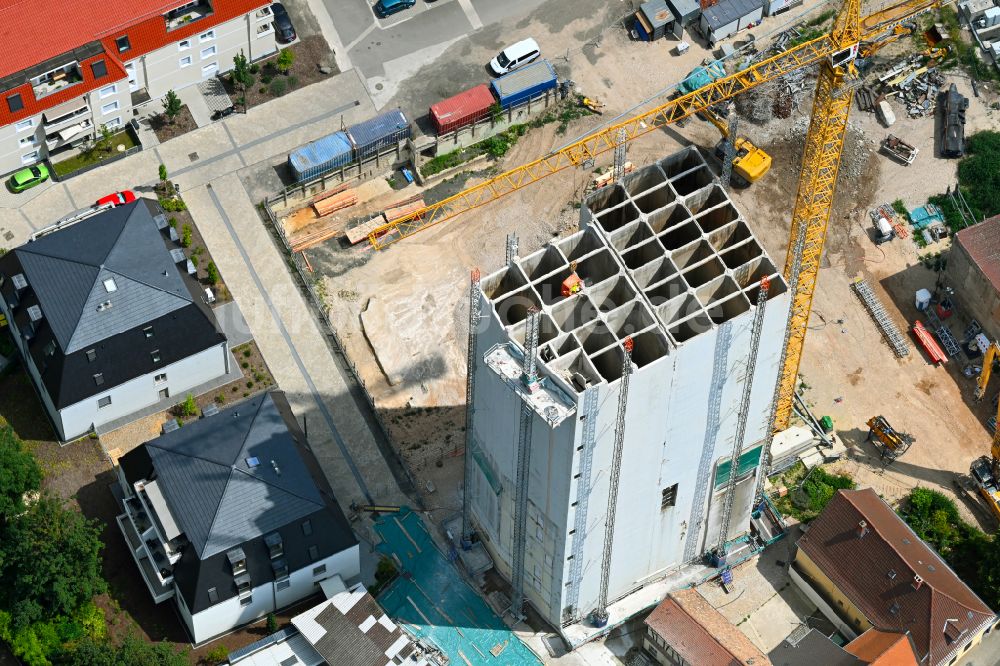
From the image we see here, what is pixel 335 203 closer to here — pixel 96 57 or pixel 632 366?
pixel 96 57

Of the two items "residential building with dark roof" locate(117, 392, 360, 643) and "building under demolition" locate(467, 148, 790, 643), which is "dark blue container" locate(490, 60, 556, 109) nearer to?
"building under demolition" locate(467, 148, 790, 643)

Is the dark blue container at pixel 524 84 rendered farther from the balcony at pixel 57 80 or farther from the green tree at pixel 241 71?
the balcony at pixel 57 80

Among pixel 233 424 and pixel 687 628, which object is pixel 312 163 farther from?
pixel 687 628

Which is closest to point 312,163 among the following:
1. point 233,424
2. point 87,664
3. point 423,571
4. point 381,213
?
point 381,213

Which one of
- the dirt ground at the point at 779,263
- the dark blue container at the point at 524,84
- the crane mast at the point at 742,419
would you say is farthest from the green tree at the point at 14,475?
the dark blue container at the point at 524,84

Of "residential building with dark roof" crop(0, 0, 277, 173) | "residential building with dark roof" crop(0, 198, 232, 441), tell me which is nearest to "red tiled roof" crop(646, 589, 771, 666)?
"residential building with dark roof" crop(0, 198, 232, 441)

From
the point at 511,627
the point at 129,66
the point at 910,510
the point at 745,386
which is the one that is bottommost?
the point at 910,510
